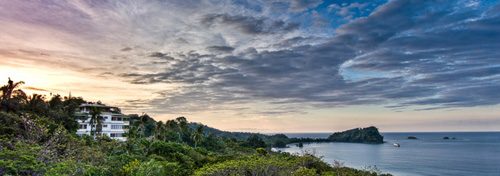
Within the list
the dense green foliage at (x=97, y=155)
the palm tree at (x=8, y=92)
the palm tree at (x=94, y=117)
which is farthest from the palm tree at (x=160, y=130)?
the palm tree at (x=8, y=92)

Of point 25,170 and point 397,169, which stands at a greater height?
point 25,170

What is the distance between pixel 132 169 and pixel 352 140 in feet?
613

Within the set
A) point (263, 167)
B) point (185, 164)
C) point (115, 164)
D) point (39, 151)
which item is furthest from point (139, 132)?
point (263, 167)

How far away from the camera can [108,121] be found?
60.1m

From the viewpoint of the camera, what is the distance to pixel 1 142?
19.6 meters

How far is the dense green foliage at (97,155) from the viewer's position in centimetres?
1577

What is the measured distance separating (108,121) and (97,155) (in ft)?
131

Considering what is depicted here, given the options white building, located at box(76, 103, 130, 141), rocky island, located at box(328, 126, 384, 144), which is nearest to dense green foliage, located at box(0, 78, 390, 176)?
white building, located at box(76, 103, 130, 141)

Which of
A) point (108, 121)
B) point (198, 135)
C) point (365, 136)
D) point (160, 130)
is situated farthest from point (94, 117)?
point (365, 136)

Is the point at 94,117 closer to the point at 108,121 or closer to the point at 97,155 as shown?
the point at 108,121

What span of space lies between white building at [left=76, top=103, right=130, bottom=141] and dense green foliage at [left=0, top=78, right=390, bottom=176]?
8.38ft

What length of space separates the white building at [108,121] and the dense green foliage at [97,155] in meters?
2.55

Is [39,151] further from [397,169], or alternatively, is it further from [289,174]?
[397,169]

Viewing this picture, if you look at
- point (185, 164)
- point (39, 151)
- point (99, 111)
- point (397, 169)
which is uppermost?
point (99, 111)
